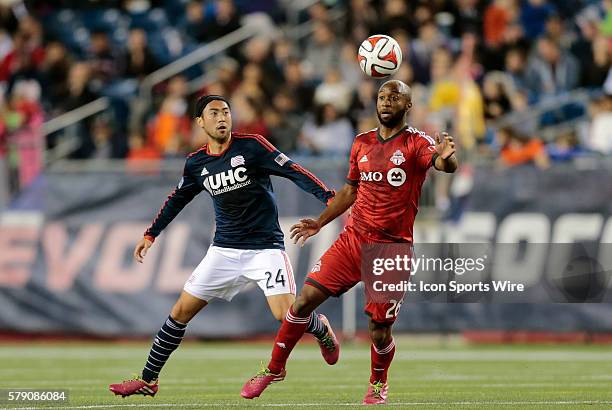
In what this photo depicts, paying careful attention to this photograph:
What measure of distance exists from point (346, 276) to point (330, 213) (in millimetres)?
489

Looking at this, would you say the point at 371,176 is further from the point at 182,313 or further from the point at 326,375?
the point at 326,375

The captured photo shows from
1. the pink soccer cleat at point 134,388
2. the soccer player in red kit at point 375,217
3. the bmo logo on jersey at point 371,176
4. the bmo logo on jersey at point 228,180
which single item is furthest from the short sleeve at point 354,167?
the pink soccer cleat at point 134,388

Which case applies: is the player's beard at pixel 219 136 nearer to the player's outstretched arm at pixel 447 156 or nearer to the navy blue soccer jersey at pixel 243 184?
the navy blue soccer jersey at pixel 243 184

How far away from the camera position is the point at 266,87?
19.6 metres

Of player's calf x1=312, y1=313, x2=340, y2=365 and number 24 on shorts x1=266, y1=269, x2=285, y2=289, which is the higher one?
number 24 on shorts x1=266, y1=269, x2=285, y2=289

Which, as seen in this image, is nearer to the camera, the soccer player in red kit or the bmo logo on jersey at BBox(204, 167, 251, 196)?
the soccer player in red kit

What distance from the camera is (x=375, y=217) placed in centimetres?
945

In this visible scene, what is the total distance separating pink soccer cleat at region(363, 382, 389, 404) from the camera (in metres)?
9.39

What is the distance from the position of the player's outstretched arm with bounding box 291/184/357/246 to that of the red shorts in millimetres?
236

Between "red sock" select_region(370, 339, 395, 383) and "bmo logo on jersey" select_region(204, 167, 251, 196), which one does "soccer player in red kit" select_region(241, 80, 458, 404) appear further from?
"bmo logo on jersey" select_region(204, 167, 251, 196)

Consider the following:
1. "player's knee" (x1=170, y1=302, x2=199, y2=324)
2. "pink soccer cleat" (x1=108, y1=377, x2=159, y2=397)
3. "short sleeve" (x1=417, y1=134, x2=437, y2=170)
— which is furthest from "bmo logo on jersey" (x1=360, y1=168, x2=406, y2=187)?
"pink soccer cleat" (x1=108, y1=377, x2=159, y2=397)

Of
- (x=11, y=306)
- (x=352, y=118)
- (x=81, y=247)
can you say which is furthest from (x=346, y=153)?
(x=11, y=306)

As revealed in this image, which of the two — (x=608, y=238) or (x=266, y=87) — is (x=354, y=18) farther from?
(x=608, y=238)

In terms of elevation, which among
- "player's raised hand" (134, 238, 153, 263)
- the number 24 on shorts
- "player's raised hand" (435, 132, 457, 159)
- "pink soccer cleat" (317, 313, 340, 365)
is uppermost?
"player's raised hand" (435, 132, 457, 159)
